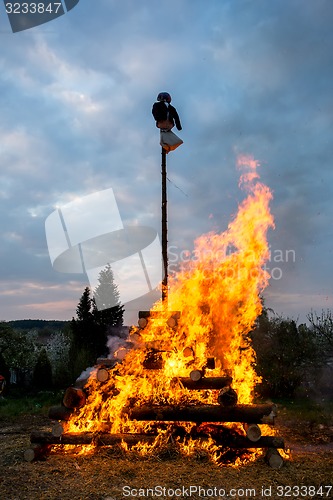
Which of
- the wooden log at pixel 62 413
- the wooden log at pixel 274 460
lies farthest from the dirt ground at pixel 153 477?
the wooden log at pixel 62 413

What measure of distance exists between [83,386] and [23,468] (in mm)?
2045

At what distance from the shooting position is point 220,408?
28.1 ft

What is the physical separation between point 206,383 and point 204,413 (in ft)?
2.24

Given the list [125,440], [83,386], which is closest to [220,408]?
[125,440]

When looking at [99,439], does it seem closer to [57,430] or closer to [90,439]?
[90,439]

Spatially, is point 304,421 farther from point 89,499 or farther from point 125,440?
point 89,499

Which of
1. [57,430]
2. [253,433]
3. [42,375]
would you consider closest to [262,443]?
[253,433]

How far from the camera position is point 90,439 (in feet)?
28.2

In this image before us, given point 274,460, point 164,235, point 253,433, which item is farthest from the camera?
point 164,235

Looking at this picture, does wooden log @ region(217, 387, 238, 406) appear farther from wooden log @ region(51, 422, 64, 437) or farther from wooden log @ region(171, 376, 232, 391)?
wooden log @ region(51, 422, 64, 437)

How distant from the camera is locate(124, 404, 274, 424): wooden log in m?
8.40

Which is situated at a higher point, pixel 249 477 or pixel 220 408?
pixel 220 408

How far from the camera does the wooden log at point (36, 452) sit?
8258mm

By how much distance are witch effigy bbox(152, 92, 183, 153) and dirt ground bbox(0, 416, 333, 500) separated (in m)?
7.62
